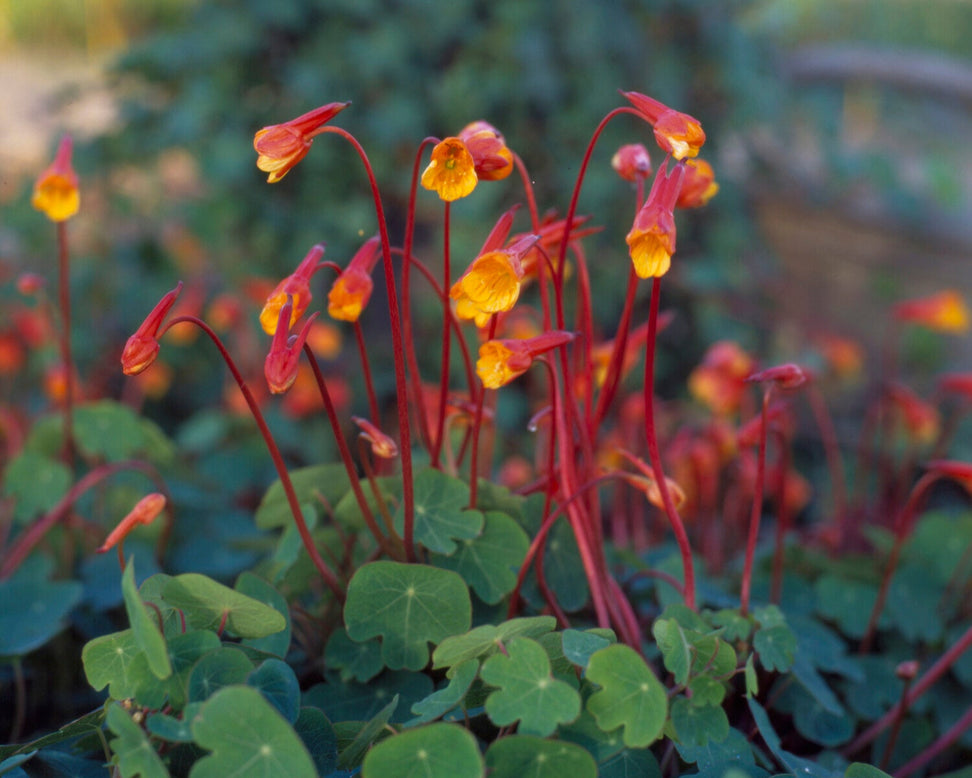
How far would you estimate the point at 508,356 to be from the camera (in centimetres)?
68

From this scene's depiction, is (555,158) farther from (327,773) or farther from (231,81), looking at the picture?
(327,773)

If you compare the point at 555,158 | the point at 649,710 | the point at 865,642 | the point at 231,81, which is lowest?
the point at 865,642

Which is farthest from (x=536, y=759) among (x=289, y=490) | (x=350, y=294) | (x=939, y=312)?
(x=939, y=312)

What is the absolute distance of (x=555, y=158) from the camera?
7.02 ft

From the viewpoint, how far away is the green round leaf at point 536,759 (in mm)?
585

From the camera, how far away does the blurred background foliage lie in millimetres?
2062

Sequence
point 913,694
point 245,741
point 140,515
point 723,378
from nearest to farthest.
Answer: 1. point 245,741
2. point 140,515
3. point 913,694
4. point 723,378

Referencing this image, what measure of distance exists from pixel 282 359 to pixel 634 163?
0.36 metres

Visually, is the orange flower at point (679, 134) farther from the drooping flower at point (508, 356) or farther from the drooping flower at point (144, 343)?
the drooping flower at point (144, 343)

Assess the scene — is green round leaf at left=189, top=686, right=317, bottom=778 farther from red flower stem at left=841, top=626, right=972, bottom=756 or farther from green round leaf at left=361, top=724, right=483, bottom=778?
red flower stem at left=841, top=626, right=972, bottom=756

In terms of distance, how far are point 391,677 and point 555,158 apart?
1.60 m

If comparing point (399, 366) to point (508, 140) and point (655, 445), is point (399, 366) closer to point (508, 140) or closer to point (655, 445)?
point (655, 445)

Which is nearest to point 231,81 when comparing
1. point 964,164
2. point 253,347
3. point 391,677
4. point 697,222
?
point 253,347

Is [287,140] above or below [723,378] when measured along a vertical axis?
above
